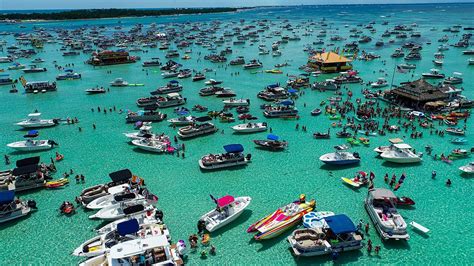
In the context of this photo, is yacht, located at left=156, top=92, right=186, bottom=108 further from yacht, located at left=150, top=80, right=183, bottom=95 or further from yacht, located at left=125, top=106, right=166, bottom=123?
yacht, located at left=125, top=106, right=166, bottom=123

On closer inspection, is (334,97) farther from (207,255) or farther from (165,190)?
(207,255)

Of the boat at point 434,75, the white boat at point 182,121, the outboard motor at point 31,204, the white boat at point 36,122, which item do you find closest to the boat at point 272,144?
the white boat at point 182,121

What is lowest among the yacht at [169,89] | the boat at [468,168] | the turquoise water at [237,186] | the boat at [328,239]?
the turquoise water at [237,186]

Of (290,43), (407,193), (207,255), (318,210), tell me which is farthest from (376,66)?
(207,255)

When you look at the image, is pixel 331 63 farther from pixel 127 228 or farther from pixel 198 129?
pixel 127 228

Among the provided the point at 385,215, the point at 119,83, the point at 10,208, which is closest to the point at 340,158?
the point at 385,215

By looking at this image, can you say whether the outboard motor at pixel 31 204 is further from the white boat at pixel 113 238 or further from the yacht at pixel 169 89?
the yacht at pixel 169 89
